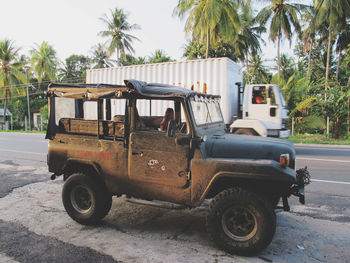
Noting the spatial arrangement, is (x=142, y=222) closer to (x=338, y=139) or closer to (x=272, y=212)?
(x=272, y=212)

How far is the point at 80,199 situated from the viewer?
452 centimetres

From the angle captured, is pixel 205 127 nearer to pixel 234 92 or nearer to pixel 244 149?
pixel 244 149

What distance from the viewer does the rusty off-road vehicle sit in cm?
346

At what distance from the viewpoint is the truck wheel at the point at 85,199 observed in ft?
14.1

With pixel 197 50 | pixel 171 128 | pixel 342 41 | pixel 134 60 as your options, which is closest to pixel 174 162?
pixel 171 128

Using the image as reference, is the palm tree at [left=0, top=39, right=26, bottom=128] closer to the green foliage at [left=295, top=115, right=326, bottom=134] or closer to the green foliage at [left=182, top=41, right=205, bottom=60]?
the green foliage at [left=182, top=41, right=205, bottom=60]

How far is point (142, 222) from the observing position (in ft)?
14.9

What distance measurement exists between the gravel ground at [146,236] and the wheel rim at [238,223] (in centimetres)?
25

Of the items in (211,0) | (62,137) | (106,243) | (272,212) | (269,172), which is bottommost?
(106,243)

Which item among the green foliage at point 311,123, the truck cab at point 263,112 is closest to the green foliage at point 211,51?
the green foliage at point 311,123

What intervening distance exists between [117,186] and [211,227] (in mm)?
1477

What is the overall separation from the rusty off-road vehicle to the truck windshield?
2cm

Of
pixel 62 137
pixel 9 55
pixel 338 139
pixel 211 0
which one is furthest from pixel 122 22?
pixel 62 137

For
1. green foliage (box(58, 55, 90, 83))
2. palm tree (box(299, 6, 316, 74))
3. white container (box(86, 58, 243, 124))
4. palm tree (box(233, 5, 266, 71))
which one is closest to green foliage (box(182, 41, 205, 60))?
palm tree (box(233, 5, 266, 71))
